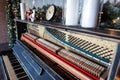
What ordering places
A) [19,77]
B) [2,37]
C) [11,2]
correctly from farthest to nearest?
[2,37] → [11,2] → [19,77]

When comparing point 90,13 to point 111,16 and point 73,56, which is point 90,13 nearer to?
point 111,16

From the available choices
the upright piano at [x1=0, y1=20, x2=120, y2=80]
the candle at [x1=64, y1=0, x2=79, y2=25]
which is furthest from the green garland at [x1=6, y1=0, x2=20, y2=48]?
the candle at [x1=64, y1=0, x2=79, y2=25]

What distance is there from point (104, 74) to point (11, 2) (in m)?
4.08

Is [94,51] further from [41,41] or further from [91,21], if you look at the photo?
[41,41]

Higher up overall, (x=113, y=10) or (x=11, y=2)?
(x=11, y=2)

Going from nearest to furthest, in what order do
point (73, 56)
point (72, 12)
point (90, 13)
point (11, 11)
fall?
1. point (90, 13)
2. point (72, 12)
3. point (73, 56)
4. point (11, 11)

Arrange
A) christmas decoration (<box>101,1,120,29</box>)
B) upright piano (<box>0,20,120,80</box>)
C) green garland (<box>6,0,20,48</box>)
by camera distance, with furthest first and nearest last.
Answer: green garland (<box>6,0,20,48</box>), christmas decoration (<box>101,1,120,29</box>), upright piano (<box>0,20,120,80</box>)

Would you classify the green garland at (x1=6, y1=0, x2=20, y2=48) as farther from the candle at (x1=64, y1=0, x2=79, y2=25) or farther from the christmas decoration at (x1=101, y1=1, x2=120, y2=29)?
the christmas decoration at (x1=101, y1=1, x2=120, y2=29)

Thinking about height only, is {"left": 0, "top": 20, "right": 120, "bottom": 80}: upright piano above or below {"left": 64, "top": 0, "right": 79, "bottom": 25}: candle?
below

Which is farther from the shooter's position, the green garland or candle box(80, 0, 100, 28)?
the green garland

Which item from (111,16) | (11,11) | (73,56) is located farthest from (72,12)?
(11,11)

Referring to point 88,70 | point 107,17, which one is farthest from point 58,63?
point 107,17

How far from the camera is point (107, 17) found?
0.88 meters

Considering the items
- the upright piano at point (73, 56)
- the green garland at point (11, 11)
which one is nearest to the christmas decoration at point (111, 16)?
the upright piano at point (73, 56)
